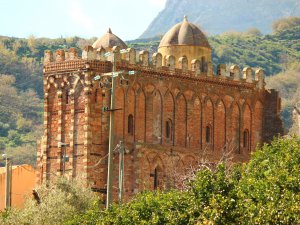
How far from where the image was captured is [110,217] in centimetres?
5516

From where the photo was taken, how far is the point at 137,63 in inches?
2921

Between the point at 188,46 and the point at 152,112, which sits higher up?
the point at 188,46

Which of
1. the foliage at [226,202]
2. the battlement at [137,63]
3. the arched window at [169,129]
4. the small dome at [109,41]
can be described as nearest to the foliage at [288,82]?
the battlement at [137,63]

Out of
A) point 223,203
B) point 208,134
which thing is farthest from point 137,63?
point 223,203

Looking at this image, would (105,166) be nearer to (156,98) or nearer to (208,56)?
(156,98)

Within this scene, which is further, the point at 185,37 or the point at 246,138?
the point at 246,138

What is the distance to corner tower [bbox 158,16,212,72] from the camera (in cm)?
7894

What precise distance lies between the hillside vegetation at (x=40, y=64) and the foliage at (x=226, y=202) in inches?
2941

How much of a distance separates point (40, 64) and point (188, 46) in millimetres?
73225

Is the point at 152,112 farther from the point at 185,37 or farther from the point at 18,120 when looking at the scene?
the point at 18,120

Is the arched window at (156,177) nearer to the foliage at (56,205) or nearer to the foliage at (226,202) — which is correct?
the foliage at (56,205)

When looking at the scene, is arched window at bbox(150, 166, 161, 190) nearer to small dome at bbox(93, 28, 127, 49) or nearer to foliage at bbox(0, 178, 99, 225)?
foliage at bbox(0, 178, 99, 225)

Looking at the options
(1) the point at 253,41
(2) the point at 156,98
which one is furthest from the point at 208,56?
(1) the point at 253,41

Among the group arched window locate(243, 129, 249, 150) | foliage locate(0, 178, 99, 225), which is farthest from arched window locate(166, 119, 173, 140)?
foliage locate(0, 178, 99, 225)
